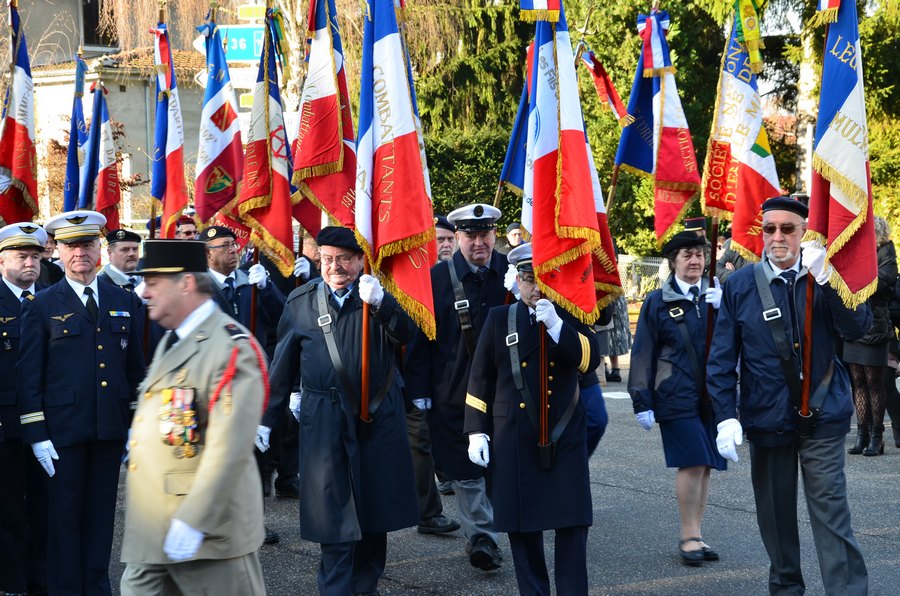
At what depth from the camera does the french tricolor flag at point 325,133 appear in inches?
293

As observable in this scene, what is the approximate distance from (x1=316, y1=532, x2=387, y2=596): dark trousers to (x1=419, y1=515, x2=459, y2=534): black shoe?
167cm

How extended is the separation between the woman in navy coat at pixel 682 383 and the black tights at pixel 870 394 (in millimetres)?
3764

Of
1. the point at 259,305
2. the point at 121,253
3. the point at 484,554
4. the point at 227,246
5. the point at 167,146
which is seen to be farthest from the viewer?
the point at 167,146

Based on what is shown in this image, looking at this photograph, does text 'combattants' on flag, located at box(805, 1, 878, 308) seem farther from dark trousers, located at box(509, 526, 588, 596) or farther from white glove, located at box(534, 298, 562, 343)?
dark trousers, located at box(509, 526, 588, 596)

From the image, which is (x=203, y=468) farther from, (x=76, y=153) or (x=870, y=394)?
(x=870, y=394)

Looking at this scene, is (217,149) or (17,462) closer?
(17,462)

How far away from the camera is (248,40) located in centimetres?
1229

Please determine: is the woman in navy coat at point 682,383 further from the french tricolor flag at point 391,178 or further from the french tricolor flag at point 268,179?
the french tricolor flag at point 268,179

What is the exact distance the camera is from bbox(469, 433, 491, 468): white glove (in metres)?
6.13

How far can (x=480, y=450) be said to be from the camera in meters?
6.16

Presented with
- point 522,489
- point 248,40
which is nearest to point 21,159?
point 248,40

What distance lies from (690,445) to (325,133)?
3058 mm

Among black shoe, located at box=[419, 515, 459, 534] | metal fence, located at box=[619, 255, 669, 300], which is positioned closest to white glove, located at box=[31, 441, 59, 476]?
black shoe, located at box=[419, 515, 459, 534]

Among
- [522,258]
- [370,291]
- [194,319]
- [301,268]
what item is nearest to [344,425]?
[370,291]
